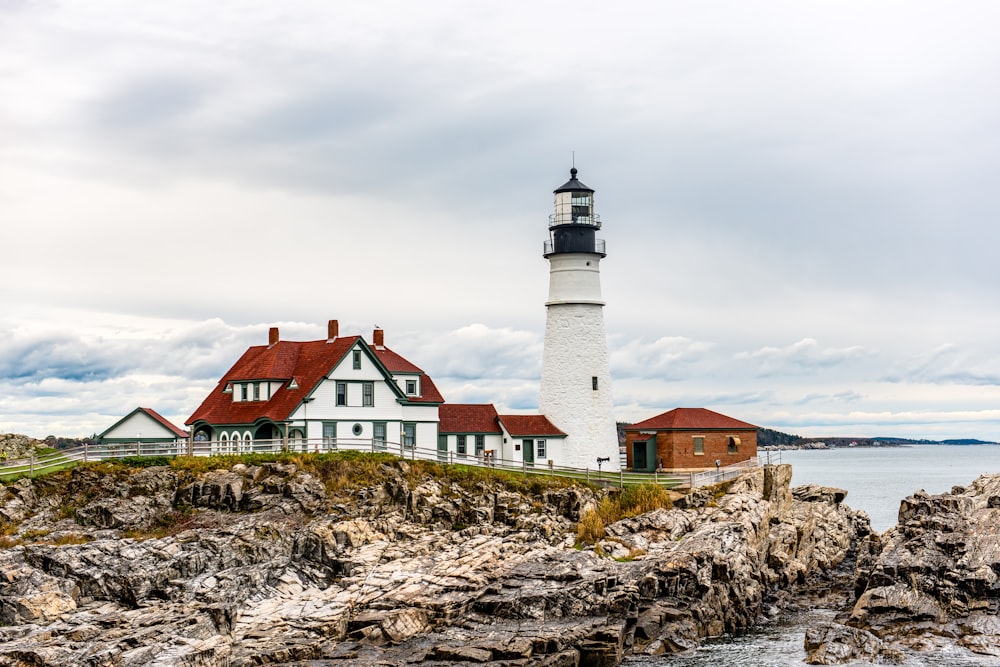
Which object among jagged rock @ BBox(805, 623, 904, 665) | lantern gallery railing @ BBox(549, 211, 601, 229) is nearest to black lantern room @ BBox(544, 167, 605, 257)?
lantern gallery railing @ BBox(549, 211, 601, 229)

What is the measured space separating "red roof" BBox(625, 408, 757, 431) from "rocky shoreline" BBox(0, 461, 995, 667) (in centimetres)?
681

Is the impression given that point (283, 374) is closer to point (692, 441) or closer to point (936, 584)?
point (692, 441)

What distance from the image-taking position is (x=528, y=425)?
161 feet

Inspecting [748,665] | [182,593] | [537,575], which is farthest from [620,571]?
[182,593]

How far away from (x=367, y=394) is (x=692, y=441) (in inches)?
609

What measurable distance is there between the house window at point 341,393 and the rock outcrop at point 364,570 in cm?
454

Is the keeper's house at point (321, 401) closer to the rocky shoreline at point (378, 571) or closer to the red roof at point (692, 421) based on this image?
the rocky shoreline at point (378, 571)

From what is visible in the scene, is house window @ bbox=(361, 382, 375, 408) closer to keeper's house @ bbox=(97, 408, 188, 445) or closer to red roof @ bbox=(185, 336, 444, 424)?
red roof @ bbox=(185, 336, 444, 424)

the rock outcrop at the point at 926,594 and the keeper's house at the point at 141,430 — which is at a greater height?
the keeper's house at the point at 141,430

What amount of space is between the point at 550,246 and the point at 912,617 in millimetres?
25120

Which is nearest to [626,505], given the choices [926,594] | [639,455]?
[639,455]

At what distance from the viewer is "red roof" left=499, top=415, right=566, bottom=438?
48.6m

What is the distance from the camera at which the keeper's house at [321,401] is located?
140 feet

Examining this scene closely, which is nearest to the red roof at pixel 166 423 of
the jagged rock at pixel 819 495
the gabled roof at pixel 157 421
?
the gabled roof at pixel 157 421
